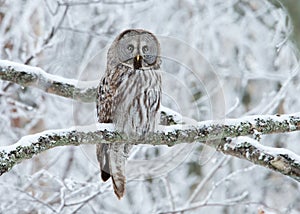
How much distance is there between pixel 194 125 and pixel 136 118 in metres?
0.86

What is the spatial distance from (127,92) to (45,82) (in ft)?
1.97

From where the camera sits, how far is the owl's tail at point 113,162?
15.9ft

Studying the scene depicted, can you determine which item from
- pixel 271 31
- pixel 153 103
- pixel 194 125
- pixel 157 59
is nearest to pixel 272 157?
pixel 194 125

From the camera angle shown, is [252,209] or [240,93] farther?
[240,93]

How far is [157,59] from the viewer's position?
16.1 feet

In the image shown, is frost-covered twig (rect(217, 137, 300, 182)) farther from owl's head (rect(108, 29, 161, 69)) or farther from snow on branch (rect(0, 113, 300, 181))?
owl's head (rect(108, 29, 161, 69))

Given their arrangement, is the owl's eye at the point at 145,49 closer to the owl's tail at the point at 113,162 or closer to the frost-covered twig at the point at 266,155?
the owl's tail at the point at 113,162

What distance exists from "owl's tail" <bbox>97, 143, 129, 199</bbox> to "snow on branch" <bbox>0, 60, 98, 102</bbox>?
394 mm

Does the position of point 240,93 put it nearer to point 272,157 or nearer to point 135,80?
point 135,80

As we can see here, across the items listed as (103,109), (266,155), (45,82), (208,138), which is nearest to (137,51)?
(103,109)

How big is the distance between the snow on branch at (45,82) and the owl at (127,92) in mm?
167

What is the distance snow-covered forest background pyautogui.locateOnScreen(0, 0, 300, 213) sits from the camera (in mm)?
6270

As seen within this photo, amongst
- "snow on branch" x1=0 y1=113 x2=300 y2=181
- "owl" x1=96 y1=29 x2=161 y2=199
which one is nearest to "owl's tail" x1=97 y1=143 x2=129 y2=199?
"owl" x1=96 y1=29 x2=161 y2=199

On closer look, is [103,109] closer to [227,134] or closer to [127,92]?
[127,92]
